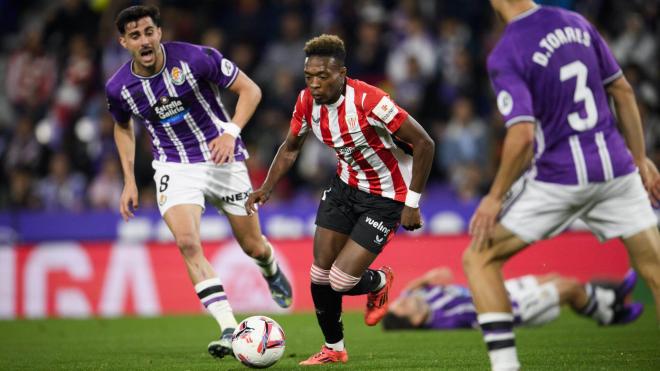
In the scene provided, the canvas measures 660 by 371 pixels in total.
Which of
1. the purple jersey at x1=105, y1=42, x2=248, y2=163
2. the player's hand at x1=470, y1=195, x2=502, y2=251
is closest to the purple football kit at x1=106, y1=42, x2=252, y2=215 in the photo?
the purple jersey at x1=105, y1=42, x2=248, y2=163

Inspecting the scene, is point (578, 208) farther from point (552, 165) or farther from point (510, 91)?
point (510, 91)

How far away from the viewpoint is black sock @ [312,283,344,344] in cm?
683

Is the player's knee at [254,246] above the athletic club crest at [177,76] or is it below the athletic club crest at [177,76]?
below

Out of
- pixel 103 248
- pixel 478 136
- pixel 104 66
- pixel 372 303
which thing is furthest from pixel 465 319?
pixel 104 66

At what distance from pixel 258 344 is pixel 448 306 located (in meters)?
3.59

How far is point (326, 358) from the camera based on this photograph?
269 inches

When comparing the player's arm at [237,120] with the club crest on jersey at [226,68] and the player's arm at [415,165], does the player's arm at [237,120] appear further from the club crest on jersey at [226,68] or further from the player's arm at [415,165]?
the player's arm at [415,165]

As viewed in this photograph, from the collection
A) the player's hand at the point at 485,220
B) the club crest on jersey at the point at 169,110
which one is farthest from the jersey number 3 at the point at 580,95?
the club crest on jersey at the point at 169,110

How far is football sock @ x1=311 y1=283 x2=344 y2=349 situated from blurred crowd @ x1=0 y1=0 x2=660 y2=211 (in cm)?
662

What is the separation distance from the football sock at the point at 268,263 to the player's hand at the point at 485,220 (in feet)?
11.9

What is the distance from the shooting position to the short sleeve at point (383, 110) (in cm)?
641

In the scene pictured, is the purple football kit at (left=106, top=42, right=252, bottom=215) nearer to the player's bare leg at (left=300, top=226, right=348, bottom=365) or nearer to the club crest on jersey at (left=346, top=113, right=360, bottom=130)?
the player's bare leg at (left=300, top=226, right=348, bottom=365)

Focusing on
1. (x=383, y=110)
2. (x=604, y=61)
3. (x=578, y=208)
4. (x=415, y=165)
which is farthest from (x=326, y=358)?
(x=604, y=61)

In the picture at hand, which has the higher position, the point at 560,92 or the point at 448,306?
the point at 560,92
